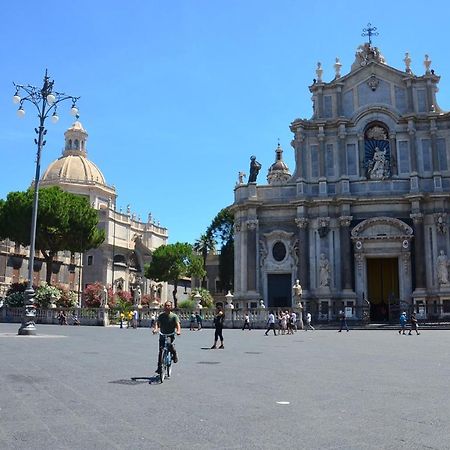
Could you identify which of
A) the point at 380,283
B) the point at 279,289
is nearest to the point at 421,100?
the point at 380,283

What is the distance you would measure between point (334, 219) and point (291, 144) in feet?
23.4

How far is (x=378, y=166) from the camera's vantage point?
43219mm

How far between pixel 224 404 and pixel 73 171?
7909 centimetres

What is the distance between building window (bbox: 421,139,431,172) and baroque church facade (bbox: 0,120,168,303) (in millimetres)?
41668

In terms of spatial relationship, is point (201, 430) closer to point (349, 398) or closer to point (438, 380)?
point (349, 398)

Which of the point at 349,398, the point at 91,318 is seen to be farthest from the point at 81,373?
the point at 91,318

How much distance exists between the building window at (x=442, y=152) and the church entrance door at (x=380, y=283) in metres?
7.68

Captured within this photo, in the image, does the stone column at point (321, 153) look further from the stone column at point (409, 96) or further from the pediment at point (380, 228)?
the stone column at point (409, 96)

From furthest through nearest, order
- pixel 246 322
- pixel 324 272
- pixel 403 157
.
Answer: pixel 403 157 → pixel 324 272 → pixel 246 322

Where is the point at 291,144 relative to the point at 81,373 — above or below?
above

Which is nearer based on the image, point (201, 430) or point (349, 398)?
point (201, 430)

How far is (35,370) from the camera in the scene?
11.6 metres

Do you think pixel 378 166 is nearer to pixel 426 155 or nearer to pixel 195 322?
pixel 426 155

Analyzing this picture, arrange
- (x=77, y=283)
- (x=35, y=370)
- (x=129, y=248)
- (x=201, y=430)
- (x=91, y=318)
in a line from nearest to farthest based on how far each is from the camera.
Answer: (x=201, y=430) < (x=35, y=370) < (x=91, y=318) < (x=77, y=283) < (x=129, y=248)
